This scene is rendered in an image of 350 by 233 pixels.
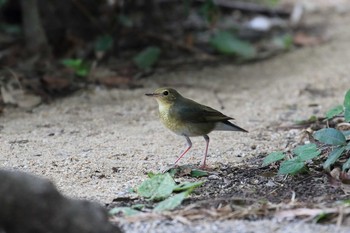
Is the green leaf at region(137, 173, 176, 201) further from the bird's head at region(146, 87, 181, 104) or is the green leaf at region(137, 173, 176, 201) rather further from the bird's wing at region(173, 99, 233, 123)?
the bird's head at region(146, 87, 181, 104)

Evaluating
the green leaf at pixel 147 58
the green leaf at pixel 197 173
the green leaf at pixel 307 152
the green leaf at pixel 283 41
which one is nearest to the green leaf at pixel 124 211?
the green leaf at pixel 197 173

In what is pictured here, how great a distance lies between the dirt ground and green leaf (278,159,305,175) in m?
0.08

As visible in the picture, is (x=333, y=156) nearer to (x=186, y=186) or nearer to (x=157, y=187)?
(x=186, y=186)

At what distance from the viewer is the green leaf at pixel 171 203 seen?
4164 millimetres

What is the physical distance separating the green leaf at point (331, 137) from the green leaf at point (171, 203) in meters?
1.00

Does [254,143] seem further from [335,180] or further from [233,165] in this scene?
[335,180]

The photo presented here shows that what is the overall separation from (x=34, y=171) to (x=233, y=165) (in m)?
1.40

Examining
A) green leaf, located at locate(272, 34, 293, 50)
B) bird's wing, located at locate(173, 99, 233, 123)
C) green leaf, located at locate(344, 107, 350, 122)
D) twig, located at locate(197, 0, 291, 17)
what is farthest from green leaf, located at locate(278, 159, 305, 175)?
twig, located at locate(197, 0, 291, 17)

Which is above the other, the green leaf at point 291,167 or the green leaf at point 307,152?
the green leaf at point 307,152

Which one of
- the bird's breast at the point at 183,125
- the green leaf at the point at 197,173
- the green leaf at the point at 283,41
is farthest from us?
the green leaf at the point at 283,41

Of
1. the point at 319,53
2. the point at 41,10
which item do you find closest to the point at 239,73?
the point at 319,53

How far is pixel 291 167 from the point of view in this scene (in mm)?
4777

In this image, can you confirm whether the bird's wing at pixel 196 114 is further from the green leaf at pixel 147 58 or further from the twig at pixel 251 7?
the twig at pixel 251 7

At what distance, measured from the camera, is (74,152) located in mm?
5719
